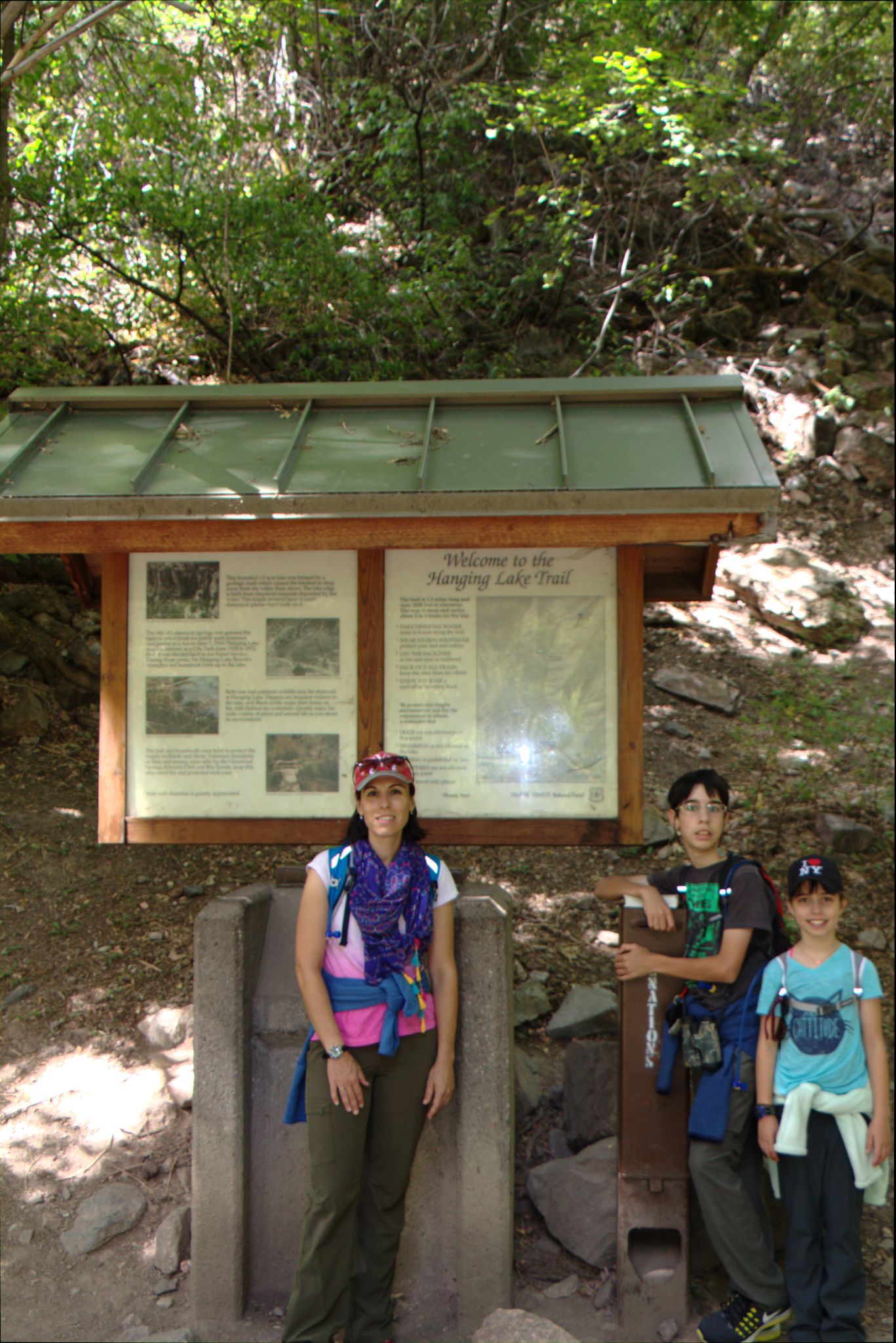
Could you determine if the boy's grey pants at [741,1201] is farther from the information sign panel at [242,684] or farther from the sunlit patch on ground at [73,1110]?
the sunlit patch on ground at [73,1110]

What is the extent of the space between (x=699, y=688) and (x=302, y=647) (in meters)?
5.54

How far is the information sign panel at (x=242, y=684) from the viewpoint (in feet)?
12.9

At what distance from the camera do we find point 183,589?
4.03 meters

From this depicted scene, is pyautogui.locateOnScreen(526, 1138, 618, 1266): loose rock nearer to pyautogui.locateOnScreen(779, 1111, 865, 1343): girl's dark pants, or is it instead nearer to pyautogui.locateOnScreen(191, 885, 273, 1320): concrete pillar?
pyautogui.locateOnScreen(779, 1111, 865, 1343): girl's dark pants

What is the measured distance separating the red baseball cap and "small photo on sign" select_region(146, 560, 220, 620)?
108 centimetres

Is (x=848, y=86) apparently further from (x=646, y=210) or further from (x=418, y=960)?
(x=418, y=960)

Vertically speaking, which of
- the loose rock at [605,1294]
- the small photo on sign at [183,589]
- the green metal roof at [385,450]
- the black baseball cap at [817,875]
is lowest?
the loose rock at [605,1294]

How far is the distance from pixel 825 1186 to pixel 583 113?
9.57 metres

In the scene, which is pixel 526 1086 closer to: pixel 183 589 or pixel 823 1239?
pixel 823 1239

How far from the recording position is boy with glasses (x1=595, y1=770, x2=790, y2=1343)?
328 centimetres

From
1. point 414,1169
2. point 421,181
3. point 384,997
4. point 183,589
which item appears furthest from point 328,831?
point 421,181

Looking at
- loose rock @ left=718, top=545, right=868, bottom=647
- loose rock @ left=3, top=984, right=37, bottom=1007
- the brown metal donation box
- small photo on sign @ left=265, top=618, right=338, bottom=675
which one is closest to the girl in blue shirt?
the brown metal donation box

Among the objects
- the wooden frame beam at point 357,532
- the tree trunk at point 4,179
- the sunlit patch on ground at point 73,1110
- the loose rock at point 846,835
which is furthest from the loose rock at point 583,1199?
the tree trunk at point 4,179

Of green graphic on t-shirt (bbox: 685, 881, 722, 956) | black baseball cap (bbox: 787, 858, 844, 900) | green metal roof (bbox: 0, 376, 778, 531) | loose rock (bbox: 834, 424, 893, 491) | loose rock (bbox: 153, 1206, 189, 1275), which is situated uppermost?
loose rock (bbox: 834, 424, 893, 491)
